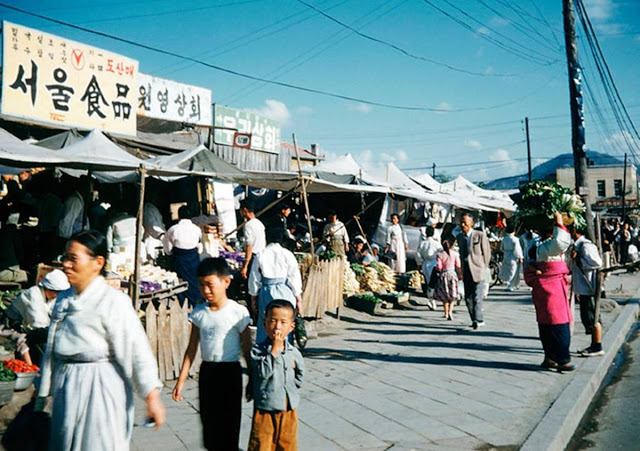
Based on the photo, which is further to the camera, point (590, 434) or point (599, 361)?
point (599, 361)

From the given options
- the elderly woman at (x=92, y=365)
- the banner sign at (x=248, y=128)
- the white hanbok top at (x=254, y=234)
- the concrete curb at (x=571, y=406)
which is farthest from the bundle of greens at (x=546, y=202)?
the banner sign at (x=248, y=128)

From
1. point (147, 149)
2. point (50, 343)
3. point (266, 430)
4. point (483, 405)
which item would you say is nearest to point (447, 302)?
point (483, 405)

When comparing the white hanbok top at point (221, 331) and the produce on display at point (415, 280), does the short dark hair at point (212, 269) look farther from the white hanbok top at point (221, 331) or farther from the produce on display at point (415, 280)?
the produce on display at point (415, 280)

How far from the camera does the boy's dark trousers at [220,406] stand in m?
3.30

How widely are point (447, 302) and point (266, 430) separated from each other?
7.22 m

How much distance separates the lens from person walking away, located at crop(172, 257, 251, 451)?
3309 mm

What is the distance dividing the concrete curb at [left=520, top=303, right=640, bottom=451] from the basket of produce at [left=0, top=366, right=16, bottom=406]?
401 cm

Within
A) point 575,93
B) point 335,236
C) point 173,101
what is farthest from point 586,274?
point 173,101

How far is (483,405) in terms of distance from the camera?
5.01m

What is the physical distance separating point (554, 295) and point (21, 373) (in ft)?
17.4

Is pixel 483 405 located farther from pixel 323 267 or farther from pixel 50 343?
pixel 323 267

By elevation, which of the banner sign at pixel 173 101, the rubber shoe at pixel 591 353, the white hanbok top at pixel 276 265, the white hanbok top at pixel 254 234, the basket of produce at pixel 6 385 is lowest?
the rubber shoe at pixel 591 353

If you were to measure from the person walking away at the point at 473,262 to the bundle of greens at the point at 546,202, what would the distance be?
2.05 meters

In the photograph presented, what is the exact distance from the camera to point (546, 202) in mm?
6309
